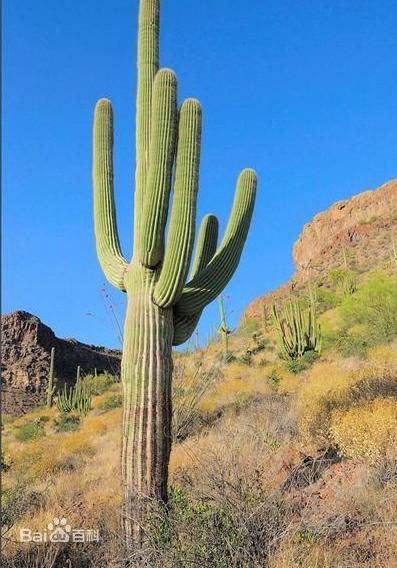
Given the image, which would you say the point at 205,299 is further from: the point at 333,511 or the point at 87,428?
the point at 87,428

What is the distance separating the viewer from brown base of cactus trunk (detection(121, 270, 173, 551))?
200 inches

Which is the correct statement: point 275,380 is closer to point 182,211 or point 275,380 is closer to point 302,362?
point 302,362

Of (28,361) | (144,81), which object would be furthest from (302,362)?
(28,361)

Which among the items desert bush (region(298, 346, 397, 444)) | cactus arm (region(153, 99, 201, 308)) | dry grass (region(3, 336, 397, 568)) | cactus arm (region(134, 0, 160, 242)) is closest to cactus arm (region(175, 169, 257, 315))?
cactus arm (region(153, 99, 201, 308))

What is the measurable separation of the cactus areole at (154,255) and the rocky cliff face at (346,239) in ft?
111

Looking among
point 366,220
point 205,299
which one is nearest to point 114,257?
point 205,299

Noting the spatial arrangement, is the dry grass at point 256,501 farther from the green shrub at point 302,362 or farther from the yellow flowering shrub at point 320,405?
the green shrub at point 302,362

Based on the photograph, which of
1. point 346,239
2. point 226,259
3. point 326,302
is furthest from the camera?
point 346,239

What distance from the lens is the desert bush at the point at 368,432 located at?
6316 mm

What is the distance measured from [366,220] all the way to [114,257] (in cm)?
5851

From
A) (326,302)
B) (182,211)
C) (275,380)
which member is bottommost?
(275,380)

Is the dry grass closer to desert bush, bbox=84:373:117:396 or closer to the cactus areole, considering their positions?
the cactus areole

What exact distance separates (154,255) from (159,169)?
0.99 m

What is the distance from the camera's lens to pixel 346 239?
191ft
